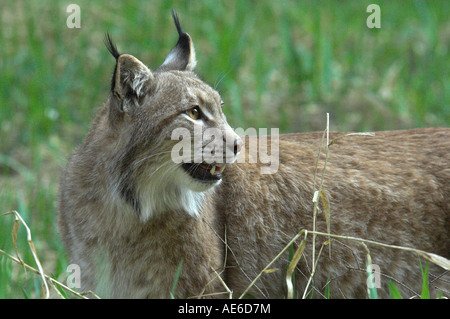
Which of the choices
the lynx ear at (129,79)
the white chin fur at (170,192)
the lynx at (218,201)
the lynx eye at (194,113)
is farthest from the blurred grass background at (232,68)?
the lynx eye at (194,113)

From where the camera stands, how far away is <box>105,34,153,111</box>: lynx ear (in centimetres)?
385

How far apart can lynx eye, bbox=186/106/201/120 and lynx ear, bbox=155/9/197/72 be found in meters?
0.57

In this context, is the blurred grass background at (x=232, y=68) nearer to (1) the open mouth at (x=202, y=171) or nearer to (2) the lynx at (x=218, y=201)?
(2) the lynx at (x=218, y=201)

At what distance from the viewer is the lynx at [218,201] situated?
13.0 feet

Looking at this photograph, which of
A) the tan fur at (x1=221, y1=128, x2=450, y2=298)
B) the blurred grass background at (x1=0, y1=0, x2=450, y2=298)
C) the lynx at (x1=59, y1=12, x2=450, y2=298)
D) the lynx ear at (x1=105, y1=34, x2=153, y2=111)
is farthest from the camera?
the blurred grass background at (x1=0, y1=0, x2=450, y2=298)

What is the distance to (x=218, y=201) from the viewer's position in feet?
14.7

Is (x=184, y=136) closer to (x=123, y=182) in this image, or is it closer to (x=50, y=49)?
(x=123, y=182)

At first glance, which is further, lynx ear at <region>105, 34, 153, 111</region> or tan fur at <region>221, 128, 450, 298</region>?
tan fur at <region>221, 128, 450, 298</region>

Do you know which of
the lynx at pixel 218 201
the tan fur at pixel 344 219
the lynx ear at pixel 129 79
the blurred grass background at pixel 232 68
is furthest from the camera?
the blurred grass background at pixel 232 68

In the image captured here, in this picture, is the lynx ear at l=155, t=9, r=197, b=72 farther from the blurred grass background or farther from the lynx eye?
the blurred grass background

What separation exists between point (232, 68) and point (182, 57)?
9.96 feet

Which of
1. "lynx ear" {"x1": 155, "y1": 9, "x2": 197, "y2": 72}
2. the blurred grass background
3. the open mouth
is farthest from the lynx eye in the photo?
the blurred grass background

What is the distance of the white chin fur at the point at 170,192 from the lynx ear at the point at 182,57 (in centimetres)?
80

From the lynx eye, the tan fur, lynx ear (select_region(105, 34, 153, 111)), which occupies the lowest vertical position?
the tan fur
